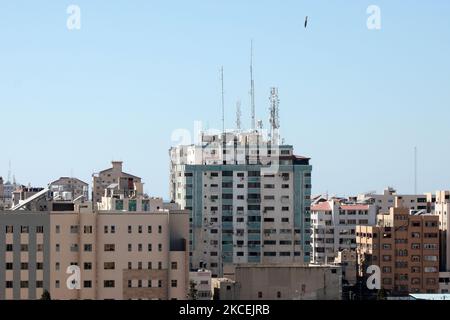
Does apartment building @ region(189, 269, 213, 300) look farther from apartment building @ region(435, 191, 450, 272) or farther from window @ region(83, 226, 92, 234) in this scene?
apartment building @ region(435, 191, 450, 272)

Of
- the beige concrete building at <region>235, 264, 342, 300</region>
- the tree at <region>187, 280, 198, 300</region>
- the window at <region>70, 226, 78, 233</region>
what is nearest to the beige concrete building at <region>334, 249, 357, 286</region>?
the beige concrete building at <region>235, 264, 342, 300</region>

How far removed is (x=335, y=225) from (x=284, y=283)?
14.4 meters

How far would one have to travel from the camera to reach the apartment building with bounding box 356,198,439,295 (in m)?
26.4

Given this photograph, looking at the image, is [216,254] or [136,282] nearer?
[136,282]

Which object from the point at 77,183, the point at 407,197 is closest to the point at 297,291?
the point at 407,197

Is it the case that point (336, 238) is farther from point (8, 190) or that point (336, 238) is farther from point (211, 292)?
point (8, 190)

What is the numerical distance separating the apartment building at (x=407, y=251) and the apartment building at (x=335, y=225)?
439cm

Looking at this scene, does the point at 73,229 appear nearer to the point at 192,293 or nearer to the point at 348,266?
the point at 192,293
